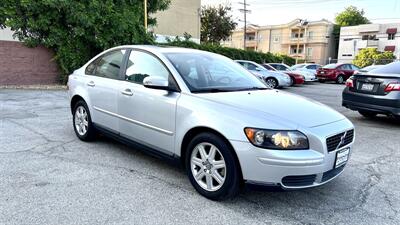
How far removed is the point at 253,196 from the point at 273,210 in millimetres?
326

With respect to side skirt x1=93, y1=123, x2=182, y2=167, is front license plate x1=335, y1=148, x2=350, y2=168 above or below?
above

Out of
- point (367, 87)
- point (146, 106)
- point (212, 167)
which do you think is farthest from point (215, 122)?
point (367, 87)

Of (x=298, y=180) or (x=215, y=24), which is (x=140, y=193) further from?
(x=215, y=24)

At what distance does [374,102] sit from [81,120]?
5981mm

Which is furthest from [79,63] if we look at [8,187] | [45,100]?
[8,187]

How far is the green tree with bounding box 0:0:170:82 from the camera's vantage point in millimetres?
12227

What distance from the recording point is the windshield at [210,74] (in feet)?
13.2

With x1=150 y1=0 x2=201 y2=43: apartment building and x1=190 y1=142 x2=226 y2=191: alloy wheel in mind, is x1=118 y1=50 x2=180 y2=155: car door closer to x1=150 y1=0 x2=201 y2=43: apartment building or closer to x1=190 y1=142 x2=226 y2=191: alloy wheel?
x1=190 y1=142 x2=226 y2=191: alloy wheel

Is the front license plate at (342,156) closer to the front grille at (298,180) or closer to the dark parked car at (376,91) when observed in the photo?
the front grille at (298,180)

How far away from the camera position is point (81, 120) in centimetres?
554

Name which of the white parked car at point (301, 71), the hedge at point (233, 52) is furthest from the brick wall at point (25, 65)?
the white parked car at point (301, 71)

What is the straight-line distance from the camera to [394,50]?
5447 cm

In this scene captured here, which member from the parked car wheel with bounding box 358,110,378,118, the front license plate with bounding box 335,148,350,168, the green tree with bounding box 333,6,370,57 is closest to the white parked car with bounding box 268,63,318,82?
the parked car wheel with bounding box 358,110,378,118

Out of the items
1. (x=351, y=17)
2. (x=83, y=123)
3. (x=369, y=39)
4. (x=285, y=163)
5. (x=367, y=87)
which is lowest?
(x=83, y=123)
